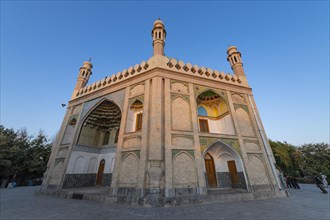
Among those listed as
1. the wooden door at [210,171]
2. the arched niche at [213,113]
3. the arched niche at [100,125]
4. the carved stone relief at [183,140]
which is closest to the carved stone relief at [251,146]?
the arched niche at [213,113]

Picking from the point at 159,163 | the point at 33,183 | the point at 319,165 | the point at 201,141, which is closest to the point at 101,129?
the point at 159,163

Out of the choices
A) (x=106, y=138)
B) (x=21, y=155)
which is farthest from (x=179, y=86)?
(x=21, y=155)

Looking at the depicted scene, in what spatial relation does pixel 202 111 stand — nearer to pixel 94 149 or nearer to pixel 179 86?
pixel 179 86

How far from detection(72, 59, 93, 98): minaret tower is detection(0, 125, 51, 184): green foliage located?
9467mm

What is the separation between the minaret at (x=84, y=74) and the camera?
49.3 ft

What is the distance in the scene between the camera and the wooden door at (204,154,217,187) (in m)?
9.99

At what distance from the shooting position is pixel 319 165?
21906 millimetres

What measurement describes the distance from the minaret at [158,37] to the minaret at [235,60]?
22.1ft

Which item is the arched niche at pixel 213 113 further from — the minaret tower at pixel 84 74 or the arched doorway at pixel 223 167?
the minaret tower at pixel 84 74

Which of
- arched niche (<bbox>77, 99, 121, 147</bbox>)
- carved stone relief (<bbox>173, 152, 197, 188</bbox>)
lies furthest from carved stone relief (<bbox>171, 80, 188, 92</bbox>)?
arched niche (<bbox>77, 99, 121, 147</bbox>)

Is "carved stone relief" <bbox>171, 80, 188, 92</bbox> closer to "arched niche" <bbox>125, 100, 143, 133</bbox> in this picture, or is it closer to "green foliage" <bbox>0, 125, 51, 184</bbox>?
"arched niche" <bbox>125, 100, 143, 133</bbox>

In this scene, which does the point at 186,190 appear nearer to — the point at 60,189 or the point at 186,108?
the point at 186,108

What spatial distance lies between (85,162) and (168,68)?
10.2m

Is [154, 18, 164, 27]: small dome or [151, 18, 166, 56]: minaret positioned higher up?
[154, 18, 164, 27]: small dome
